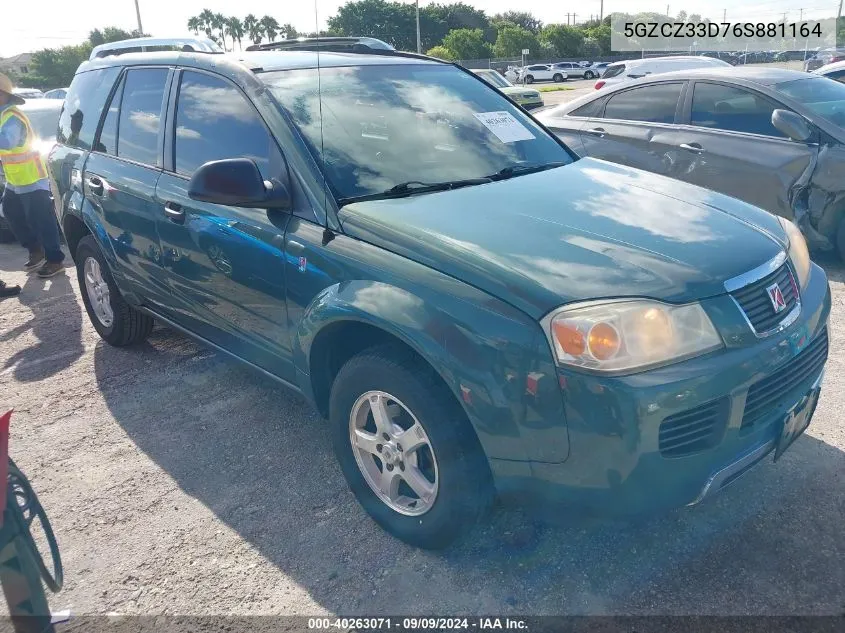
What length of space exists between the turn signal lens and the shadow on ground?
539 mm

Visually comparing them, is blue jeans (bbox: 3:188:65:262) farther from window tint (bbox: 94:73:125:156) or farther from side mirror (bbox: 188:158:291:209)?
side mirror (bbox: 188:158:291:209)

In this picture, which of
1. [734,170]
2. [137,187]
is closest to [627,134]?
[734,170]

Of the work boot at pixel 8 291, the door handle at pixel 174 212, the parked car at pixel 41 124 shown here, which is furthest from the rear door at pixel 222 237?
the parked car at pixel 41 124

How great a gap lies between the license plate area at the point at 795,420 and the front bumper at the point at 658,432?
8 centimetres

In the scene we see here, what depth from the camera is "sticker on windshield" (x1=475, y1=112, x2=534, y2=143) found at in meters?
3.31

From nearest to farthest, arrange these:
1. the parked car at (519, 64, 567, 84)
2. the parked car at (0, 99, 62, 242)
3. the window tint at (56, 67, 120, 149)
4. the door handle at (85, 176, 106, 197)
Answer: the door handle at (85, 176, 106, 197), the window tint at (56, 67, 120, 149), the parked car at (0, 99, 62, 242), the parked car at (519, 64, 567, 84)

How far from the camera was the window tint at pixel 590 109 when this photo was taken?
6.51 metres

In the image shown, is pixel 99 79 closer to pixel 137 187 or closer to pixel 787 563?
pixel 137 187

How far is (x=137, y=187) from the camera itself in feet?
11.9

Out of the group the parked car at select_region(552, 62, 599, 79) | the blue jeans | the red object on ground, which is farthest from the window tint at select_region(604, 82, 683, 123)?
the parked car at select_region(552, 62, 599, 79)

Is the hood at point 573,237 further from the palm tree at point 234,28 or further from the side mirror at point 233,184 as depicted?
the palm tree at point 234,28

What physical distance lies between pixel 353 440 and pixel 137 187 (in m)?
1.98

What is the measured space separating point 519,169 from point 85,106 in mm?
3012

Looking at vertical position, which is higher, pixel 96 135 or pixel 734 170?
pixel 96 135
